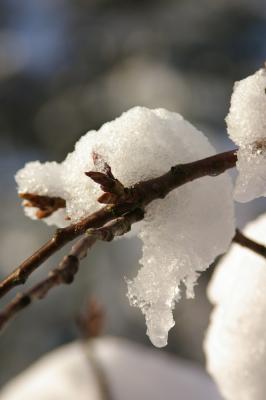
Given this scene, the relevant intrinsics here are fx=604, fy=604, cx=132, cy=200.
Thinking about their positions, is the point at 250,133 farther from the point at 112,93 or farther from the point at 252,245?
the point at 112,93

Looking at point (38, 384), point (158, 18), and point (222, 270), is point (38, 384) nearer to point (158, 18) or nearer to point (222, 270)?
point (222, 270)

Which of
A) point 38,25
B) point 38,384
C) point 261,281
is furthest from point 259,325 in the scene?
point 38,25

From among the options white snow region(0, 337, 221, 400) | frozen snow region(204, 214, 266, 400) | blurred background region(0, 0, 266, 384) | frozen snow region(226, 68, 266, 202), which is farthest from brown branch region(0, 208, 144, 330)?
blurred background region(0, 0, 266, 384)

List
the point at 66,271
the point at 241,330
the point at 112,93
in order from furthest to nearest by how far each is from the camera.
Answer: the point at 112,93 → the point at 241,330 → the point at 66,271

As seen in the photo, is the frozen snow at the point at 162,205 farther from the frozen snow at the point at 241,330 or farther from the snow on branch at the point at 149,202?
the frozen snow at the point at 241,330

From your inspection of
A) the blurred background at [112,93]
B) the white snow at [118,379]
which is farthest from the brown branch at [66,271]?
the blurred background at [112,93]

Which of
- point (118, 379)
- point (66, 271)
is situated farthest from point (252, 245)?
point (118, 379)
